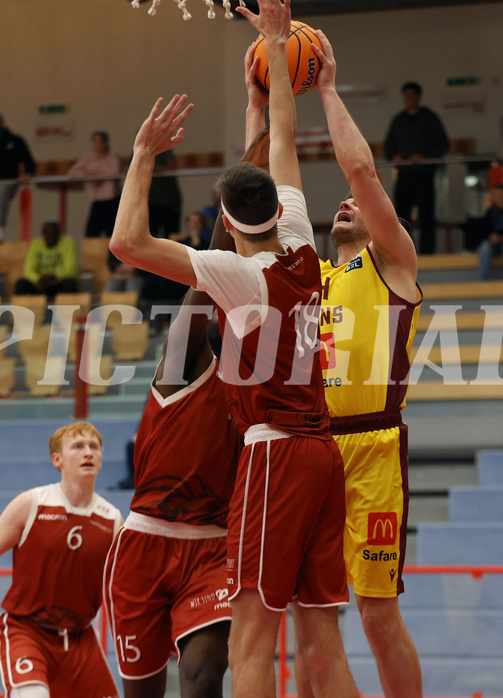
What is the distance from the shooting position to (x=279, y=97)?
342 centimetres

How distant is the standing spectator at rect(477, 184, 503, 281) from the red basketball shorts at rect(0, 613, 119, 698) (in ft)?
21.9

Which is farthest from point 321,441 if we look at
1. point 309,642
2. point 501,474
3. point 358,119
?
point 358,119

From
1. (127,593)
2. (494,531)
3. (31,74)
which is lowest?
(494,531)

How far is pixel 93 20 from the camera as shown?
15.4m

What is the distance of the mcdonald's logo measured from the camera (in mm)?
3748

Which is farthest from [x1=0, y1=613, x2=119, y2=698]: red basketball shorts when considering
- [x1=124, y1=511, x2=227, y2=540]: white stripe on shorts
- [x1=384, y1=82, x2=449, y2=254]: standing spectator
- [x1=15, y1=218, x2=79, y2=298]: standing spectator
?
[x1=384, y1=82, x2=449, y2=254]: standing spectator

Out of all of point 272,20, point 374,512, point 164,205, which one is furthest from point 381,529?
point 164,205

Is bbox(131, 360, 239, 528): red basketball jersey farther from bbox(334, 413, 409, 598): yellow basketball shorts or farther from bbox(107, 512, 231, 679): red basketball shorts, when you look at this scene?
bbox(334, 413, 409, 598): yellow basketball shorts

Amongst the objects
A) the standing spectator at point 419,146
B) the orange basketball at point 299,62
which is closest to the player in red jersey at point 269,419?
the orange basketball at point 299,62

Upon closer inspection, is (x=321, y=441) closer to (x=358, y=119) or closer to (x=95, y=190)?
(x=95, y=190)

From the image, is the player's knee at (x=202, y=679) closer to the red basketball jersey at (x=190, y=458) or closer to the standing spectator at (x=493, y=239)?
the red basketball jersey at (x=190, y=458)

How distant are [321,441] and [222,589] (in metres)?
0.84

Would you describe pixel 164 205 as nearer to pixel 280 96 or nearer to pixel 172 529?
pixel 172 529

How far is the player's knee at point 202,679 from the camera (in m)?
3.46
